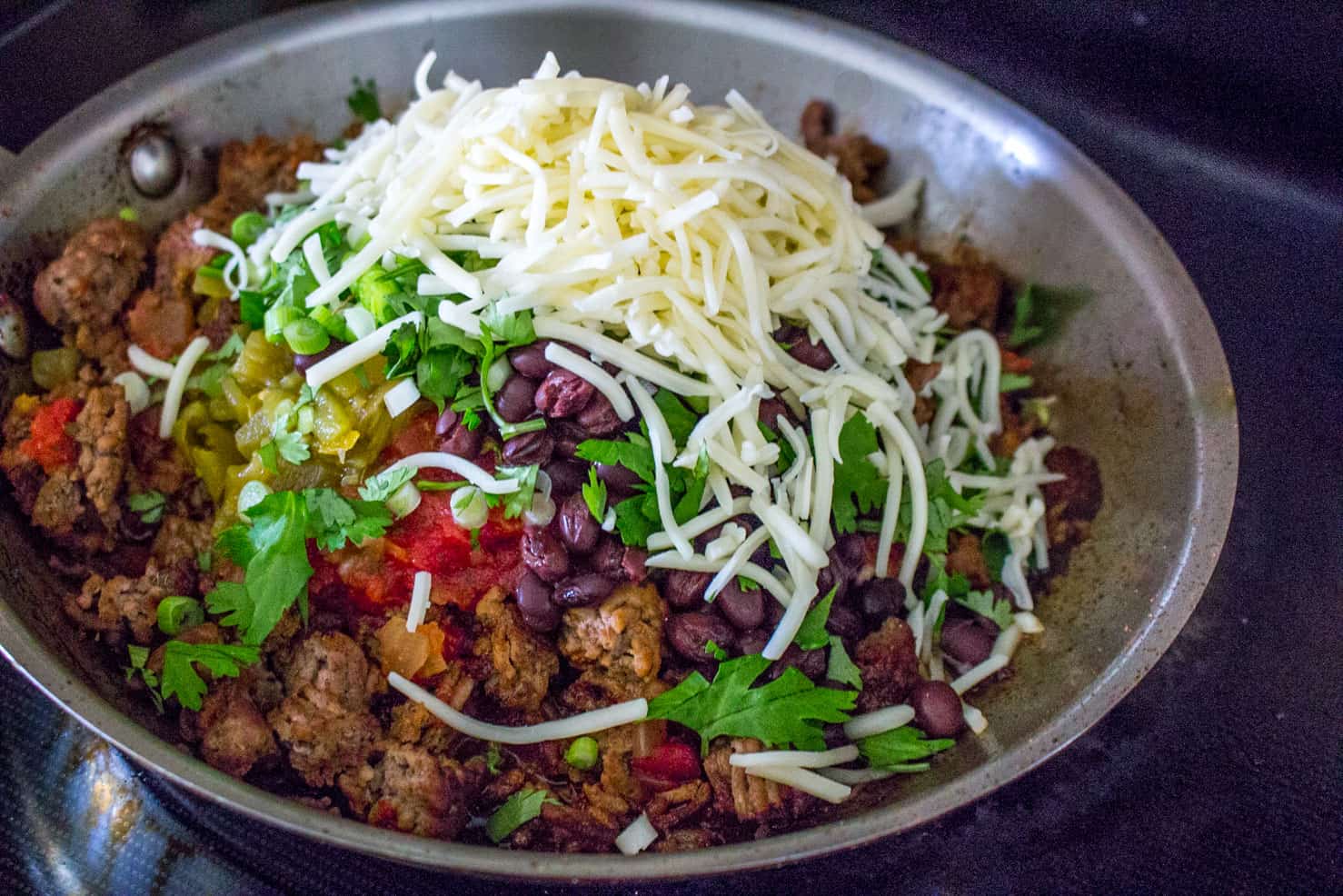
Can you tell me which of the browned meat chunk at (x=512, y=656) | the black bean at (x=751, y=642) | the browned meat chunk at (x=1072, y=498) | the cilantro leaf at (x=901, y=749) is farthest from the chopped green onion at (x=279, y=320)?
the browned meat chunk at (x=1072, y=498)

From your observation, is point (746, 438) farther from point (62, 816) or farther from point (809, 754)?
point (62, 816)

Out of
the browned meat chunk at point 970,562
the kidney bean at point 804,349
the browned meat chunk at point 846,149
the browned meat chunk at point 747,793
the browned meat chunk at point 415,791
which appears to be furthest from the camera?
the browned meat chunk at point 846,149

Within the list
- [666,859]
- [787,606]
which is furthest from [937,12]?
[666,859]

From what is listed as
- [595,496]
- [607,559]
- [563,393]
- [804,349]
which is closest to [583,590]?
[607,559]

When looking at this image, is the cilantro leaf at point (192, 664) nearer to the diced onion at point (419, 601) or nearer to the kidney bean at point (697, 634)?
the diced onion at point (419, 601)

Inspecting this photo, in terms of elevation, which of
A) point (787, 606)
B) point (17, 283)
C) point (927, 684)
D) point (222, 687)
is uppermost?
point (17, 283)

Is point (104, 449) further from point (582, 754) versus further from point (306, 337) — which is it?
point (582, 754)
